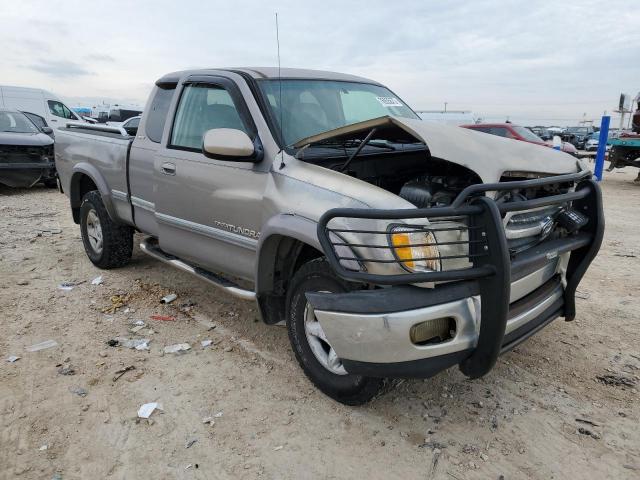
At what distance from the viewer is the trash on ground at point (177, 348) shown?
355 centimetres

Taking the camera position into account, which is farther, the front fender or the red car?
the red car

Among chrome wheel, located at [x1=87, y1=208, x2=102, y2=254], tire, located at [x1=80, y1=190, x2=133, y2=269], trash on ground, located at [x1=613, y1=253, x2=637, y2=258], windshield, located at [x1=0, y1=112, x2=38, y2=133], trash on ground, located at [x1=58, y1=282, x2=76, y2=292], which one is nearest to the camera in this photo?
trash on ground, located at [x1=58, y1=282, x2=76, y2=292]

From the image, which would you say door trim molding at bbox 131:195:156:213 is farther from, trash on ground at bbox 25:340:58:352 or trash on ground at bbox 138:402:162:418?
trash on ground at bbox 138:402:162:418

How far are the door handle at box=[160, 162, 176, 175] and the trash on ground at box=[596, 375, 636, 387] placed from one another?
328cm

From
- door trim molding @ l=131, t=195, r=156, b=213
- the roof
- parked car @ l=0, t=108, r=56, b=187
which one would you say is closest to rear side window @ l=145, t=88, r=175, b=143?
the roof

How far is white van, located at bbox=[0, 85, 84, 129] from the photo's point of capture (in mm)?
16969

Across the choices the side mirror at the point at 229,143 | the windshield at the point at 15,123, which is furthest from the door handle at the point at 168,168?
the windshield at the point at 15,123

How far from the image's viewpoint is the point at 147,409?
2.84 m

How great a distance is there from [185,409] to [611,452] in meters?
2.26

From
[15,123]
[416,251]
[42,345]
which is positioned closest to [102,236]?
[42,345]

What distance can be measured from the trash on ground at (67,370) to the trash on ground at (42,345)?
0.38m

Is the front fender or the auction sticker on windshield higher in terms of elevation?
the auction sticker on windshield

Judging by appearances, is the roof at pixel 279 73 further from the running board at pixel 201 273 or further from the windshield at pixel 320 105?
the running board at pixel 201 273

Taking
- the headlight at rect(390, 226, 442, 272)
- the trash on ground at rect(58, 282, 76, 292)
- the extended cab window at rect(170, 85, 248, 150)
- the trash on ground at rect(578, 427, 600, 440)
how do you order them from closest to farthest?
the headlight at rect(390, 226, 442, 272), the trash on ground at rect(578, 427, 600, 440), the extended cab window at rect(170, 85, 248, 150), the trash on ground at rect(58, 282, 76, 292)
